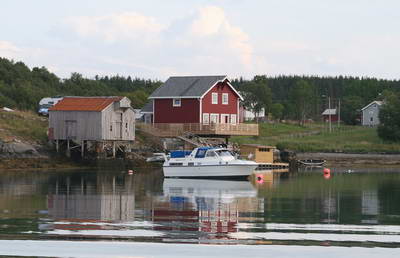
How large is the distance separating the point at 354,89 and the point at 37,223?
151m

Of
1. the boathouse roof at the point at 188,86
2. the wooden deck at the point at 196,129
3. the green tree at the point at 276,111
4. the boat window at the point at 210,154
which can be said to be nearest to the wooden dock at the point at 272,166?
the wooden deck at the point at 196,129

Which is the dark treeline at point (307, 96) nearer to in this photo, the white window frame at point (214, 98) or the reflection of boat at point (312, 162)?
the reflection of boat at point (312, 162)

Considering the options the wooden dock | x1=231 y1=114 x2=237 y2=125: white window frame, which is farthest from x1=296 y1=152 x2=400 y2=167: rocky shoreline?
x1=231 y1=114 x2=237 y2=125: white window frame

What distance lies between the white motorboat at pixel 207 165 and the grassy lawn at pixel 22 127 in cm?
1604

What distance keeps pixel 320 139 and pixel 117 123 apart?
3715cm

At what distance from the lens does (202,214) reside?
33.5m

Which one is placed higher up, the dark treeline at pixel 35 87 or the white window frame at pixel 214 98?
the dark treeline at pixel 35 87

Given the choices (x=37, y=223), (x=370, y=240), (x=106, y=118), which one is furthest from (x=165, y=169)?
(x=370, y=240)

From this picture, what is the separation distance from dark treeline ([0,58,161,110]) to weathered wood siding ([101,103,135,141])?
2237cm

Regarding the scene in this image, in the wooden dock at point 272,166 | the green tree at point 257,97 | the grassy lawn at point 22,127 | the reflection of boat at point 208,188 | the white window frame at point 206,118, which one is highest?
the green tree at point 257,97

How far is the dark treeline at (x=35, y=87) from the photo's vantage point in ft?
332

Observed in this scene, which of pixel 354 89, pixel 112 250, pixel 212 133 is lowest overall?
pixel 112 250

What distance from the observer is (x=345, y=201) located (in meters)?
40.9

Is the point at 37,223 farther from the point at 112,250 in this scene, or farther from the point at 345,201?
the point at 345,201
